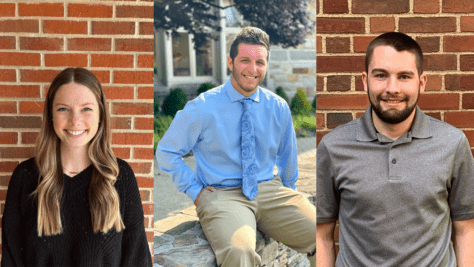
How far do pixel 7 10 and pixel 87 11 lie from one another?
0.35 metres

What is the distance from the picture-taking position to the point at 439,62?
174 centimetres

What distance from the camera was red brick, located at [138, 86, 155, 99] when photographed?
183 cm

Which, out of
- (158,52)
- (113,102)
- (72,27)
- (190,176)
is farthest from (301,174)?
(72,27)

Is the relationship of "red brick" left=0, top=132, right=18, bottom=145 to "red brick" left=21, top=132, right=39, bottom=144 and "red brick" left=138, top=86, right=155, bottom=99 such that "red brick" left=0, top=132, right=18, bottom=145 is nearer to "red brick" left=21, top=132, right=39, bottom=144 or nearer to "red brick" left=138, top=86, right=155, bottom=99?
"red brick" left=21, top=132, right=39, bottom=144

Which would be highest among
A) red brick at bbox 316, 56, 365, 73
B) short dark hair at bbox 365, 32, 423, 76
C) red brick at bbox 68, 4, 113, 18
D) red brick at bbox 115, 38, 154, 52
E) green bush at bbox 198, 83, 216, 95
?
red brick at bbox 68, 4, 113, 18

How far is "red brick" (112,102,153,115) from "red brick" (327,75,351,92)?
81cm

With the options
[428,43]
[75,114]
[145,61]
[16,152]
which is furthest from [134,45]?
[428,43]

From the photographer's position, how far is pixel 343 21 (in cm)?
174

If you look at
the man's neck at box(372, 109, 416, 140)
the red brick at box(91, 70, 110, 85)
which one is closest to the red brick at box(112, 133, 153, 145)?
the red brick at box(91, 70, 110, 85)

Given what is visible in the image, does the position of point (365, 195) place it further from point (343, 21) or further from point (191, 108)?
point (191, 108)

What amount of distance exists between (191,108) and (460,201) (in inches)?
57.3

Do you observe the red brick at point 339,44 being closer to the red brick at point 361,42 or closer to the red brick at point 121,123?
the red brick at point 361,42

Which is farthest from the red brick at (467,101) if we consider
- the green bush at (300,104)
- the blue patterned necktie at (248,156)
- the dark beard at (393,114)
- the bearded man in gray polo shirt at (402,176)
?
the blue patterned necktie at (248,156)

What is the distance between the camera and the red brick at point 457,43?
5.67 ft
